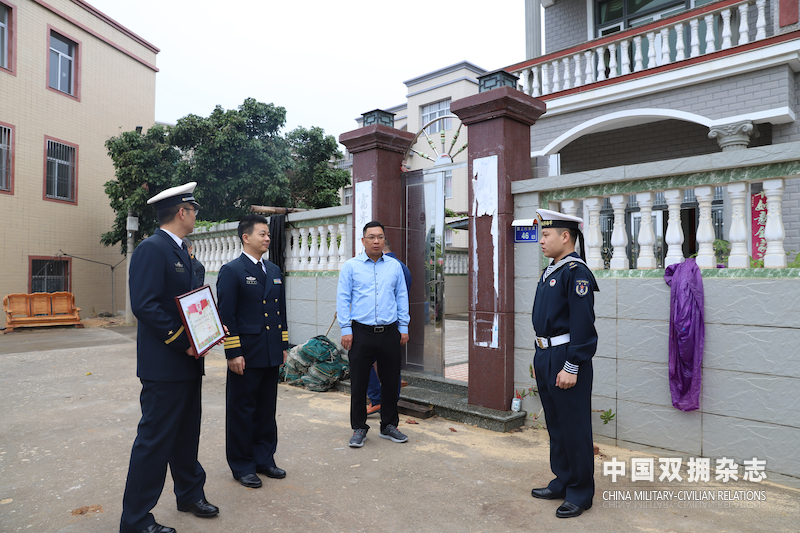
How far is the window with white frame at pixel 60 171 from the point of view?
1535 cm

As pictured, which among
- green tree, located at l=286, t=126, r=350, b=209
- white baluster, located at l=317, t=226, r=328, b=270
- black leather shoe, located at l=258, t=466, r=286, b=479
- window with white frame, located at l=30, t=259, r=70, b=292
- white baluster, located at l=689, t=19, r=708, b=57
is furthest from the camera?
window with white frame, located at l=30, t=259, r=70, b=292

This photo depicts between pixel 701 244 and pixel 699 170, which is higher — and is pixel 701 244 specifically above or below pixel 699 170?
below

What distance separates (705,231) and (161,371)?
13.6 ft

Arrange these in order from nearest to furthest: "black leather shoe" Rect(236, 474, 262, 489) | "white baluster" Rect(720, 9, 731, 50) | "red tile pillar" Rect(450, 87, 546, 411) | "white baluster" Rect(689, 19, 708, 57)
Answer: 1. "black leather shoe" Rect(236, 474, 262, 489)
2. "red tile pillar" Rect(450, 87, 546, 411)
3. "white baluster" Rect(720, 9, 731, 50)
4. "white baluster" Rect(689, 19, 708, 57)

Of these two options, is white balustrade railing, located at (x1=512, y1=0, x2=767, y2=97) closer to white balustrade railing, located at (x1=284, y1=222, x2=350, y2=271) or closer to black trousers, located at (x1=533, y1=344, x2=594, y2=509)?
white balustrade railing, located at (x1=284, y1=222, x2=350, y2=271)

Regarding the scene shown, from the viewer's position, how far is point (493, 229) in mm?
5254

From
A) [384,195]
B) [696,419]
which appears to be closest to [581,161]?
[384,195]

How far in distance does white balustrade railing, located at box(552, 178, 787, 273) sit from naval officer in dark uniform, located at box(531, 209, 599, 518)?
50.2 inches

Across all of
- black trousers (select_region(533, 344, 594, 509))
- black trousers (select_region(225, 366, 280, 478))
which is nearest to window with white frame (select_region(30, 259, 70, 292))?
black trousers (select_region(225, 366, 280, 478))

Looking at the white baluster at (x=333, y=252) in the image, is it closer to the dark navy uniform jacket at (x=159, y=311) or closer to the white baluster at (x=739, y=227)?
the dark navy uniform jacket at (x=159, y=311)

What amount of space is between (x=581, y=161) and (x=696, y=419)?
8.28 m

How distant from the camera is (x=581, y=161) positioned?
11.4 meters

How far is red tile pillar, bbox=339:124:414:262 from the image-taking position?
21.6 ft

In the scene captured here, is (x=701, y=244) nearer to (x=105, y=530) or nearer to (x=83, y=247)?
(x=105, y=530)
